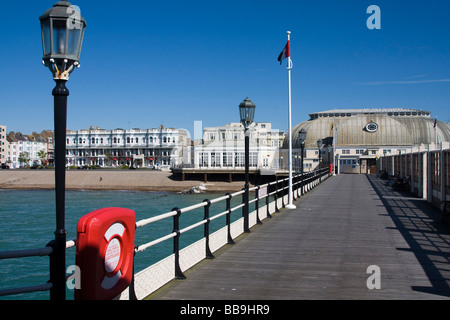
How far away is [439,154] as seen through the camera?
16969 millimetres

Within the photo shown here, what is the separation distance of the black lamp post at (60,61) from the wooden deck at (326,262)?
6.98 feet

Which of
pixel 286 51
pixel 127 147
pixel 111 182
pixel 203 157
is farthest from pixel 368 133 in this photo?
pixel 286 51

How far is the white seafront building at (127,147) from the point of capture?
12331cm

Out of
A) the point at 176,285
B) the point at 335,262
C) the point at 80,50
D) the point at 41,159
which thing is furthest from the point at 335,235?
the point at 41,159

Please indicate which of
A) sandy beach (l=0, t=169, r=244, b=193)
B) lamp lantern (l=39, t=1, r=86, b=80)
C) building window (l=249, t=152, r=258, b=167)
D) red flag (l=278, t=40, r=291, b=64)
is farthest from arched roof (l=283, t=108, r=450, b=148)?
lamp lantern (l=39, t=1, r=86, b=80)

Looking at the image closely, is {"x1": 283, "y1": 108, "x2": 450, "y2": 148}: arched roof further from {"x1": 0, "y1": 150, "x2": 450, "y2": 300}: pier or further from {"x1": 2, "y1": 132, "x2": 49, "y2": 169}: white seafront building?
{"x1": 2, "y1": 132, "x2": 49, "y2": 169}: white seafront building

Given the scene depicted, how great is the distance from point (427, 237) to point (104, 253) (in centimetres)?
893

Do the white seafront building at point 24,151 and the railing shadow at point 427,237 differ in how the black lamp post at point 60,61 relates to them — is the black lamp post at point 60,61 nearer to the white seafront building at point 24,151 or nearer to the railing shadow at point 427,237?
the railing shadow at point 427,237

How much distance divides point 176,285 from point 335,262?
318 centimetres

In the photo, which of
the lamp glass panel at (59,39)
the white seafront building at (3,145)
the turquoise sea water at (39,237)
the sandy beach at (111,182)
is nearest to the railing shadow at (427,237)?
the lamp glass panel at (59,39)

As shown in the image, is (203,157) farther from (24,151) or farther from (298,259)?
(24,151)

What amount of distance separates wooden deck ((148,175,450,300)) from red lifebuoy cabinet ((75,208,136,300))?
3.64 feet
